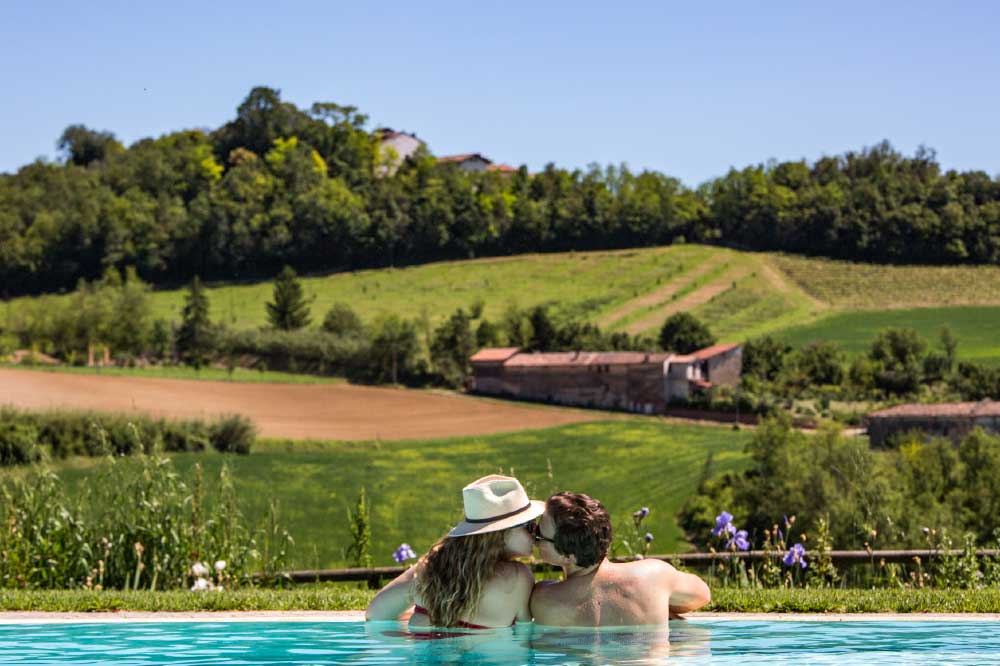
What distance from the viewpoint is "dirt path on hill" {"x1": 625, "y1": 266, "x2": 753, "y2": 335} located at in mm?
100094

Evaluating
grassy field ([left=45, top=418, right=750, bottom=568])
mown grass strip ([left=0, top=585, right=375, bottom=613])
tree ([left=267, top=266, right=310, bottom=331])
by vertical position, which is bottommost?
grassy field ([left=45, top=418, right=750, bottom=568])

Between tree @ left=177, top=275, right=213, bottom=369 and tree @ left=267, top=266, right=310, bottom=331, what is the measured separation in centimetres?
650

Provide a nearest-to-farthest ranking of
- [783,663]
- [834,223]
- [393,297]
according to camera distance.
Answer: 1. [783,663]
2. [393,297]
3. [834,223]

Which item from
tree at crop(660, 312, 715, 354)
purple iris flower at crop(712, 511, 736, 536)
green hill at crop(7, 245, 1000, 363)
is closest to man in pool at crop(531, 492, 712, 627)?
Answer: purple iris flower at crop(712, 511, 736, 536)

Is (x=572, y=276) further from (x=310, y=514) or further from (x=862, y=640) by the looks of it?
(x=862, y=640)

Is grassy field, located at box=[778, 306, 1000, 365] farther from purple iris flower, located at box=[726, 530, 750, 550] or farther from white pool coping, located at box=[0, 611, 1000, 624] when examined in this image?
white pool coping, located at box=[0, 611, 1000, 624]

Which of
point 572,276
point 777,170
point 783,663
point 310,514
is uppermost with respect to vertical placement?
point 777,170

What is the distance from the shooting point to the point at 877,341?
273 feet

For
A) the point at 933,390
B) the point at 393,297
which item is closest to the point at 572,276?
the point at 393,297

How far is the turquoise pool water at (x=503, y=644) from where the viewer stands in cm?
790

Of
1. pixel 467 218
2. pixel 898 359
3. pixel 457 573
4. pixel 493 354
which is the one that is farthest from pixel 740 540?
pixel 467 218

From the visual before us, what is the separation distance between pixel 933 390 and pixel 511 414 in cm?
2339

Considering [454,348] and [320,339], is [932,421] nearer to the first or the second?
[454,348]

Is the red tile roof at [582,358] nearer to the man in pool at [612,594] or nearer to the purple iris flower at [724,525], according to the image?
the purple iris flower at [724,525]
